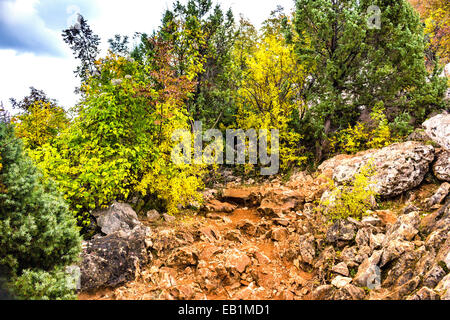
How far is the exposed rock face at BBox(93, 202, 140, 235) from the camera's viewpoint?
21.5ft

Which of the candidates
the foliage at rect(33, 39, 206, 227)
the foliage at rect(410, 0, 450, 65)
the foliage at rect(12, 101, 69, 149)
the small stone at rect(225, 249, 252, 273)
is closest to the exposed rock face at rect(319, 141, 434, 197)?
the small stone at rect(225, 249, 252, 273)

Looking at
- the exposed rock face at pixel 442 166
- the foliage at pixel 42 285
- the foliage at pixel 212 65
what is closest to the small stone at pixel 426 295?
the exposed rock face at pixel 442 166

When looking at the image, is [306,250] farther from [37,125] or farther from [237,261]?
[37,125]

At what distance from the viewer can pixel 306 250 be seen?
6.21 meters

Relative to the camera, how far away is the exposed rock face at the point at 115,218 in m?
6.54

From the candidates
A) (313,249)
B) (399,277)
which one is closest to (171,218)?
(313,249)

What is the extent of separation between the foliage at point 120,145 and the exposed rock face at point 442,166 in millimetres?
7358

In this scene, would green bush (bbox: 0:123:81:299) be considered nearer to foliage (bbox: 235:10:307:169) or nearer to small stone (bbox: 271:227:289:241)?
small stone (bbox: 271:227:289:241)

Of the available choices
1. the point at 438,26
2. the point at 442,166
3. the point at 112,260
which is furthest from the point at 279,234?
the point at 438,26

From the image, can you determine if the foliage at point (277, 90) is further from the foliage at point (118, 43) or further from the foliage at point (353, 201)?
the foliage at point (118, 43)

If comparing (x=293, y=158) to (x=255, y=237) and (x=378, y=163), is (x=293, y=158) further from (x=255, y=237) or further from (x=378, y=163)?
(x=255, y=237)

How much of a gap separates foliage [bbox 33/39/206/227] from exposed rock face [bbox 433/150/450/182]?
736 centimetres

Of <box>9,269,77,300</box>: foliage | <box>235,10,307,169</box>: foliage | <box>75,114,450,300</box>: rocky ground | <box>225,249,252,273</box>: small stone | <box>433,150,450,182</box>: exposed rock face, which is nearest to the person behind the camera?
<box>9,269,77,300</box>: foliage

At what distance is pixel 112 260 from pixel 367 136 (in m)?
11.5
